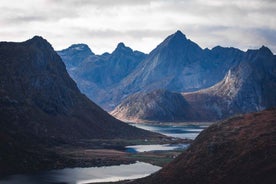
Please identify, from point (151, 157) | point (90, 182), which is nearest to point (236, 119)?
point (90, 182)

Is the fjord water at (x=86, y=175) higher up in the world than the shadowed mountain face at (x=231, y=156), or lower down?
lower down

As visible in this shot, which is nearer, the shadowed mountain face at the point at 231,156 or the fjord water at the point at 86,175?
the shadowed mountain face at the point at 231,156

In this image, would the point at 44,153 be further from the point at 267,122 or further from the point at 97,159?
the point at 267,122

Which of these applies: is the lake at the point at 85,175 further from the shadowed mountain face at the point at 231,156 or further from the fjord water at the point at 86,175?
the shadowed mountain face at the point at 231,156

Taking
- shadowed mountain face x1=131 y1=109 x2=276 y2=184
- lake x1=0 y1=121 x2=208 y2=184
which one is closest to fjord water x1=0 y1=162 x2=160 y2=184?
lake x1=0 y1=121 x2=208 y2=184

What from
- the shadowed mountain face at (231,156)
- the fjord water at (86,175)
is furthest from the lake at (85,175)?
the shadowed mountain face at (231,156)

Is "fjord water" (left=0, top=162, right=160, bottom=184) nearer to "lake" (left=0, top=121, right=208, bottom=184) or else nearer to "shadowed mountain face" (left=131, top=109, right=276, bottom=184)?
"lake" (left=0, top=121, right=208, bottom=184)

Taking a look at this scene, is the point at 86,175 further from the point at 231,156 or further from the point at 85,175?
the point at 231,156
